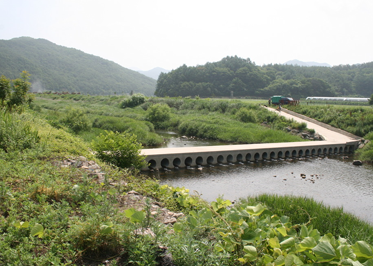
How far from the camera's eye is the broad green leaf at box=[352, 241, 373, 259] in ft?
8.65

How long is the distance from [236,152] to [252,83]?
273 ft

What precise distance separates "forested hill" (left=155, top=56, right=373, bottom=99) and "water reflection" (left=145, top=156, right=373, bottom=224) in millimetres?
73941

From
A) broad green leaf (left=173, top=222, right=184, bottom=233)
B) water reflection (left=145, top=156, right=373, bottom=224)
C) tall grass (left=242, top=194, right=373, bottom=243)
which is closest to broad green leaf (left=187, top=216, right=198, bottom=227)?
broad green leaf (left=173, top=222, right=184, bottom=233)

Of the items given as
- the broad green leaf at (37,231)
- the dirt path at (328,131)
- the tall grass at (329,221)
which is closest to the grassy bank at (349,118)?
the dirt path at (328,131)

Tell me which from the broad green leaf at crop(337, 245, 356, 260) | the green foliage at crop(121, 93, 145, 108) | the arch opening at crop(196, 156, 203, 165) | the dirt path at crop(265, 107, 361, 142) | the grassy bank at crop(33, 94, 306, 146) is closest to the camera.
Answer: the broad green leaf at crop(337, 245, 356, 260)

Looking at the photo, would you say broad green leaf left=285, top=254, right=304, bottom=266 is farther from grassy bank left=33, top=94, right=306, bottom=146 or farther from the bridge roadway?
grassy bank left=33, top=94, right=306, bottom=146

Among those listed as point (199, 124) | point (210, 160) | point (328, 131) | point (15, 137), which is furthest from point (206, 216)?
point (328, 131)

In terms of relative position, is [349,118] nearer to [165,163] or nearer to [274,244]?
[165,163]

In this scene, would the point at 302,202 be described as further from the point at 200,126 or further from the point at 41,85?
the point at 41,85

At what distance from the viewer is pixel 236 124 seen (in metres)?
31.1

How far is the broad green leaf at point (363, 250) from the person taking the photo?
2.64 meters

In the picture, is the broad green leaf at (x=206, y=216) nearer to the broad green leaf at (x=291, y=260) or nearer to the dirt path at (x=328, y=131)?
the broad green leaf at (x=291, y=260)

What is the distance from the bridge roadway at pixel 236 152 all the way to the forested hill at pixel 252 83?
67106mm

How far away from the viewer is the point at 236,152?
18469 mm
